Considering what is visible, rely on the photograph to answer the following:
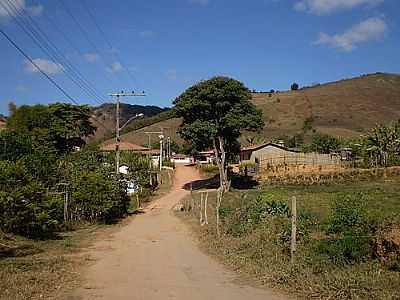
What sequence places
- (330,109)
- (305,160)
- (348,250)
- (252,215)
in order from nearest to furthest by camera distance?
(348,250) → (252,215) → (305,160) → (330,109)

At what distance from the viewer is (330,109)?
130 metres

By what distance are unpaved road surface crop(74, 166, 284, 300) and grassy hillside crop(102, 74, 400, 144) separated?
91.9m

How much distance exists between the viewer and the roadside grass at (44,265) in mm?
9484

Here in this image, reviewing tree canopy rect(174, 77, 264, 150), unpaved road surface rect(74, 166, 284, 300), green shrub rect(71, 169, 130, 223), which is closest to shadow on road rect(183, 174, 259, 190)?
tree canopy rect(174, 77, 264, 150)

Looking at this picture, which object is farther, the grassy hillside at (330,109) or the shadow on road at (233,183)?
the grassy hillside at (330,109)

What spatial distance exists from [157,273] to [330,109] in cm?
12351

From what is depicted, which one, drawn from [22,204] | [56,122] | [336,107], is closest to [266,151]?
[56,122]

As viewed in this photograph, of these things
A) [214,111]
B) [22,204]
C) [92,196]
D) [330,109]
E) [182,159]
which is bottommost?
[92,196]

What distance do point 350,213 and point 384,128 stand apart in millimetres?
57639

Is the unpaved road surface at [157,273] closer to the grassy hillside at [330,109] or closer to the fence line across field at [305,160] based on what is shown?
the fence line across field at [305,160]

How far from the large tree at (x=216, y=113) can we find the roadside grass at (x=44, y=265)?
27066mm

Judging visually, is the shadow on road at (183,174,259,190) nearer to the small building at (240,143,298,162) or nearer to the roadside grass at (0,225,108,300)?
the small building at (240,143,298,162)

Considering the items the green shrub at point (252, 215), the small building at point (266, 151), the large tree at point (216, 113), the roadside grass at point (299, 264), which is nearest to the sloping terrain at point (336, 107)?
the small building at point (266, 151)

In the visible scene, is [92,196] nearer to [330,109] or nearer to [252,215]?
[252,215]
